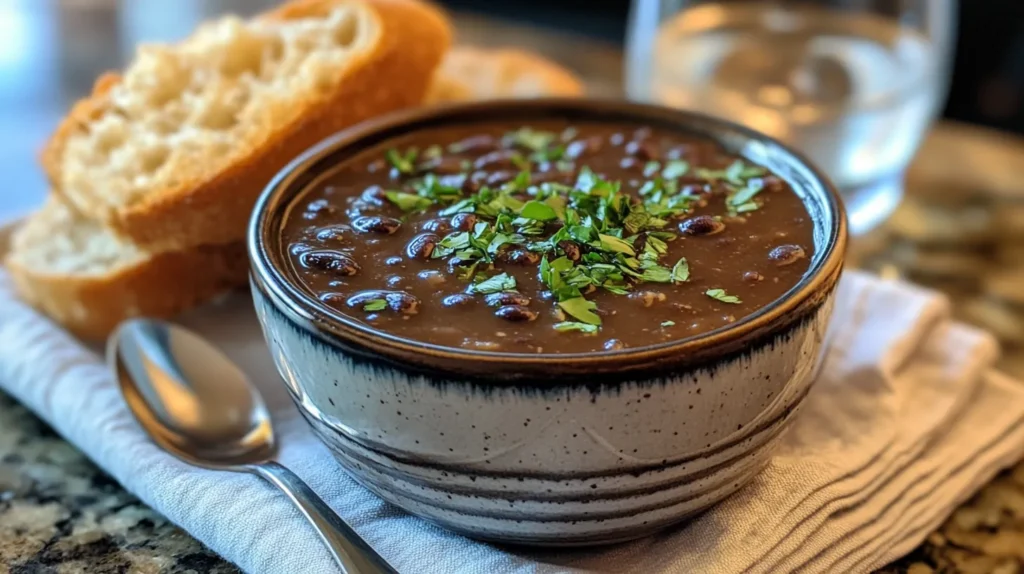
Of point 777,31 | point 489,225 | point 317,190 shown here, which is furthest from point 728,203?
point 777,31

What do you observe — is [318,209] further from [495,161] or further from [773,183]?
[773,183]

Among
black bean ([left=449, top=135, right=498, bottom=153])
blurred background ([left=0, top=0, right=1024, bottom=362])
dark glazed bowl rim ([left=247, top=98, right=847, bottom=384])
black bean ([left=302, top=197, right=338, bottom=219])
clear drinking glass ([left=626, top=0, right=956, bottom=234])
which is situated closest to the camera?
dark glazed bowl rim ([left=247, top=98, right=847, bottom=384])

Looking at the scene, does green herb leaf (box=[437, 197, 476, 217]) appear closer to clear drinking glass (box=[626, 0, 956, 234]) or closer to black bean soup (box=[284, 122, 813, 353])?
black bean soup (box=[284, 122, 813, 353])

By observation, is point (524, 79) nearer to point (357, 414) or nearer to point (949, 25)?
point (949, 25)

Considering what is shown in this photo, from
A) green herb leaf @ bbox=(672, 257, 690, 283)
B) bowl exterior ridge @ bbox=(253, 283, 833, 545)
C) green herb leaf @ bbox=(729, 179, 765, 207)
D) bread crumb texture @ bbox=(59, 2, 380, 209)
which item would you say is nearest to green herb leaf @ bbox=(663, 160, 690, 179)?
green herb leaf @ bbox=(729, 179, 765, 207)

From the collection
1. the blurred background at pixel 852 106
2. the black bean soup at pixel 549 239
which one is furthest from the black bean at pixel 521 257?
the blurred background at pixel 852 106

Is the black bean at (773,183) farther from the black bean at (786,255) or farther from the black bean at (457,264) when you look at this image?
the black bean at (457,264)

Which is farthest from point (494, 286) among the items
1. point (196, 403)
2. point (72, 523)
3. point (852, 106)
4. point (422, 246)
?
point (852, 106)
